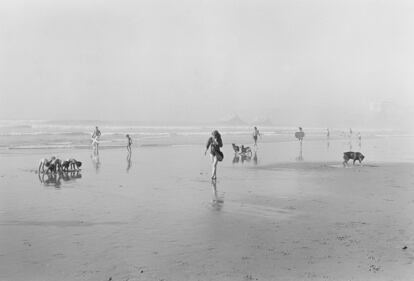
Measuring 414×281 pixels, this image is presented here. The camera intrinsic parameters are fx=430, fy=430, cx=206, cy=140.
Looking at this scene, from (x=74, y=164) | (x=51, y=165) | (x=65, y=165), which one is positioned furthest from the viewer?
(x=74, y=164)

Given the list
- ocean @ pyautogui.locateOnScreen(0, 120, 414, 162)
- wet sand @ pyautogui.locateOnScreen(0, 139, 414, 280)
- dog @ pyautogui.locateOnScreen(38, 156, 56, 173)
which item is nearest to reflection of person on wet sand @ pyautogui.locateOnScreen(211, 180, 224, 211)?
wet sand @ pyautogui.locateOnScreen(0, 139, 414, 280)

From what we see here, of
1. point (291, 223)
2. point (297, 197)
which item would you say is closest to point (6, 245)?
point (291, 223)

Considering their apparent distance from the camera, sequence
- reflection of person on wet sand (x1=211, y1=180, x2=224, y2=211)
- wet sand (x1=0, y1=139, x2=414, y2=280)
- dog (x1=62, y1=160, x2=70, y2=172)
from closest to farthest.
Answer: wet sand (x1=0, y1=139, x2=414, y2=280) < reflection of person on wet sand (x1=211, y1=180, x2=224, y2=211) < dog (x1=62, y1=160, x2=70, y2=172)

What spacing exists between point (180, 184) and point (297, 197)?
5161 millimetres

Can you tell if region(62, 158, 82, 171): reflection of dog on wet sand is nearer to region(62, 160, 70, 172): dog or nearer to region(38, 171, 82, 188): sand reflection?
region(62, 160, 70, 172): dog

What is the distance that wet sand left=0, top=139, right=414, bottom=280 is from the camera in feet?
23.6

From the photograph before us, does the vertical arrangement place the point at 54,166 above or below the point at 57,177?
above

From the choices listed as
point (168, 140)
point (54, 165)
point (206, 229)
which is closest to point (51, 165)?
point (54, 165)

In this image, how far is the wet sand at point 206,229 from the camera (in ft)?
23.6

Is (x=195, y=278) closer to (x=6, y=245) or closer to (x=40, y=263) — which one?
(x=40, y=263)

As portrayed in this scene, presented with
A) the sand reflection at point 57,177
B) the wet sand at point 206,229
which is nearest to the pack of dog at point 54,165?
the sand reflection at point 57,177

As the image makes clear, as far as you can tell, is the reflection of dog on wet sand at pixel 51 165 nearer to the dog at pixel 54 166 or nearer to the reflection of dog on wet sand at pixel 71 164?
the dog at pixel 54 166

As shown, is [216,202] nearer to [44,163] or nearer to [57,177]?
[57,177]

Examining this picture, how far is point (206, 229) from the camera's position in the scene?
9.90 m
